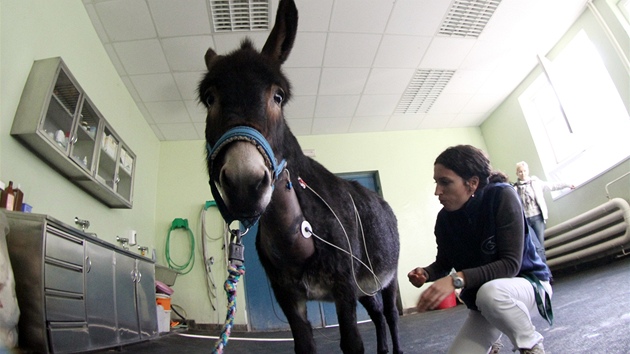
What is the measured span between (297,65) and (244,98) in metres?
3.87

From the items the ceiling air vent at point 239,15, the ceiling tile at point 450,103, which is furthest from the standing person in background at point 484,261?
the ceiling tile at point 450,103

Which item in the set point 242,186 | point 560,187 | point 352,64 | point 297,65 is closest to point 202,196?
point 297,65

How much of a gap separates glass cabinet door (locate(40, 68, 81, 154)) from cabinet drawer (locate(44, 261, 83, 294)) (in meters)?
1.06

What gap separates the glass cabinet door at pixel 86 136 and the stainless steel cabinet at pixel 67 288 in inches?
35.6

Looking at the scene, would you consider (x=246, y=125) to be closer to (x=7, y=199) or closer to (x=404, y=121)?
(x=7, y=199)

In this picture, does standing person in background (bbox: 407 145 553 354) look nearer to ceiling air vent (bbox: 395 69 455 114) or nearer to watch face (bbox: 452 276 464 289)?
watch face (bbox: 452 276 464 289)

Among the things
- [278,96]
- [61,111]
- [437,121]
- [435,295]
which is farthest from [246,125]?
[437,121]

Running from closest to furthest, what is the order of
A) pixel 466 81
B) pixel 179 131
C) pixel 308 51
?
pixel 308 51, pixel 466 81, pixel 179 131

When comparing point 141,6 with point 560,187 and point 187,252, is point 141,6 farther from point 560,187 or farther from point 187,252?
point 560,187

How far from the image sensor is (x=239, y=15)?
3.74 m

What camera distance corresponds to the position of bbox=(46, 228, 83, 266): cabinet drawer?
78.4 inches

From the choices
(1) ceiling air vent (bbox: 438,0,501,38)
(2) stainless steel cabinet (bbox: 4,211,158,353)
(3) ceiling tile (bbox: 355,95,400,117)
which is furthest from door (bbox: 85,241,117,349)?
(1) ceiling air vent (bbox: 438,0,501,38)

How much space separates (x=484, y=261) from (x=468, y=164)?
0.42 meters

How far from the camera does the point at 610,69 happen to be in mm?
4105
